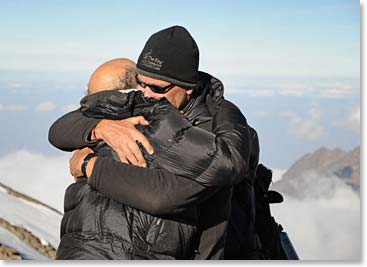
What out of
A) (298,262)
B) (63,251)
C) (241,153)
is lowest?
(298,262)

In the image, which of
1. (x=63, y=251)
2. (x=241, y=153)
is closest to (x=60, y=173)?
(x=63, y=251)

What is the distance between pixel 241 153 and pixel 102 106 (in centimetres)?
40

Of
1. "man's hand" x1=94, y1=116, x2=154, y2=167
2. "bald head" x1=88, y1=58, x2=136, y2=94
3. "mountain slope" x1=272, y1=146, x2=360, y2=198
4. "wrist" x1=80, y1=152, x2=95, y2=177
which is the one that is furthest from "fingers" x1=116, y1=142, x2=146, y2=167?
"mountain slope" x1=272, y1=146, x2=360, y2=198

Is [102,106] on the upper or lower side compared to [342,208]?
upper

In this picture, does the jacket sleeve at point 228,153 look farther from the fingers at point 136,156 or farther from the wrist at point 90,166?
the wrist at point 90,166

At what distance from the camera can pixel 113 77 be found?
224cm

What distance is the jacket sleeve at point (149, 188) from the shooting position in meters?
1.77

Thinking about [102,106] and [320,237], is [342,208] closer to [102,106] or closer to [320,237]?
[320,237]

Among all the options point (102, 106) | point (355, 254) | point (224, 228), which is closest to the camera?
point (102, 106)

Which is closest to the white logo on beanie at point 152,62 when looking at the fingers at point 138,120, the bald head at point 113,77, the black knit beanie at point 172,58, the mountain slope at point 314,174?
the black knit beanie at point 172,58

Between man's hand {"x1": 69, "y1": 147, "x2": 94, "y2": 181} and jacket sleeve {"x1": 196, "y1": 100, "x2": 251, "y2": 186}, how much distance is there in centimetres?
34

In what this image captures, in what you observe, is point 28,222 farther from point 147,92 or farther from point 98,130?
point 147,92

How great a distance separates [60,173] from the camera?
10.9 feet

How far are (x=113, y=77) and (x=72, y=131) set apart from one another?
29 centimetres
